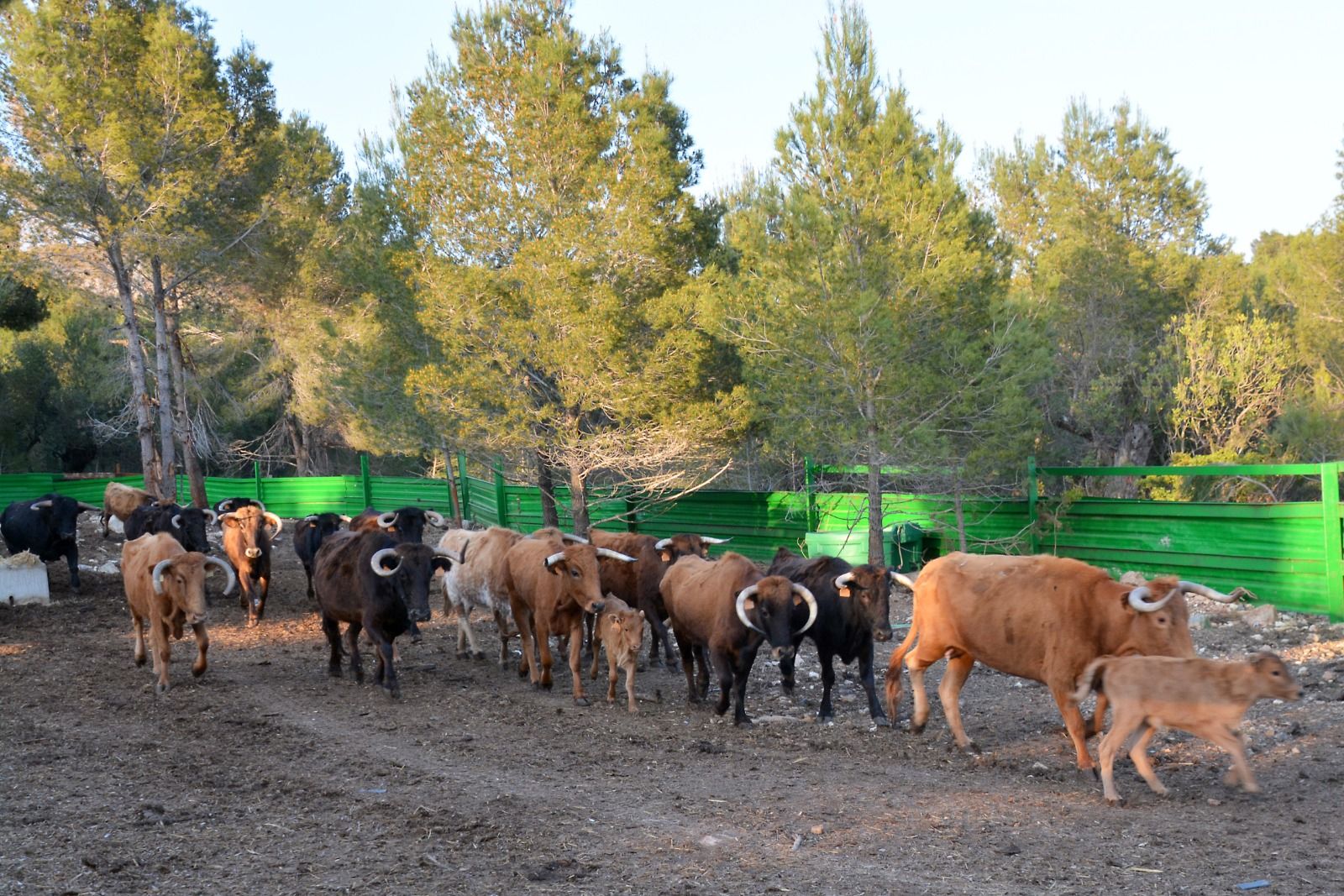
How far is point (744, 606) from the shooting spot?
9625 mm

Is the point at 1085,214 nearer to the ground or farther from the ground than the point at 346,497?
farther from the ground

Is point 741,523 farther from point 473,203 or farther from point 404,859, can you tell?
point 404,859

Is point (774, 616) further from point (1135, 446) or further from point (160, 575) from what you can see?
point (1135, 446)

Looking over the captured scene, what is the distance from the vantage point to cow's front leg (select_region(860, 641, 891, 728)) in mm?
9625

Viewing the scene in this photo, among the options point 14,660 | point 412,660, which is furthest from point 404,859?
point 14,660

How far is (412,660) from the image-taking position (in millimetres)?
13250

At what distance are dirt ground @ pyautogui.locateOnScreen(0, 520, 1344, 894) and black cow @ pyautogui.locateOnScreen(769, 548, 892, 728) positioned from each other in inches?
12.1

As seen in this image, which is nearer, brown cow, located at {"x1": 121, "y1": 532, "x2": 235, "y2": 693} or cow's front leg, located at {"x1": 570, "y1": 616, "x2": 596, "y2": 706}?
cow's front leg, located at {"x1": 570, "y1": 616, "x2": 596, "y2": 706}

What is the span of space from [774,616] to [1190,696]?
3535 mm

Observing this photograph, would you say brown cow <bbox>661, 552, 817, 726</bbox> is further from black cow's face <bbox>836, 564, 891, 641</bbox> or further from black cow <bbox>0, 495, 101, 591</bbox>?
black cow <bbox>0, 495, 101, 591</bbox>

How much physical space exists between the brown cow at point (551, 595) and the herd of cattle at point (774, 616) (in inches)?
0.8

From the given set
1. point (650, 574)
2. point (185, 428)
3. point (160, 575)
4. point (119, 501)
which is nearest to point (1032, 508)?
point (650, 574)

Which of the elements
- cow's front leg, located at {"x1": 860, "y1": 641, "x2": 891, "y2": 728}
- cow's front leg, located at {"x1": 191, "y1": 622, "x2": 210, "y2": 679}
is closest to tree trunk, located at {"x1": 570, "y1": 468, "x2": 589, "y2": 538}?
cow's front leg, located at {"x1": 191, "y1": 622, "x2": 210, "y2": 679}

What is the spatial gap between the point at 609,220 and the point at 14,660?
Answer: 374 inches
